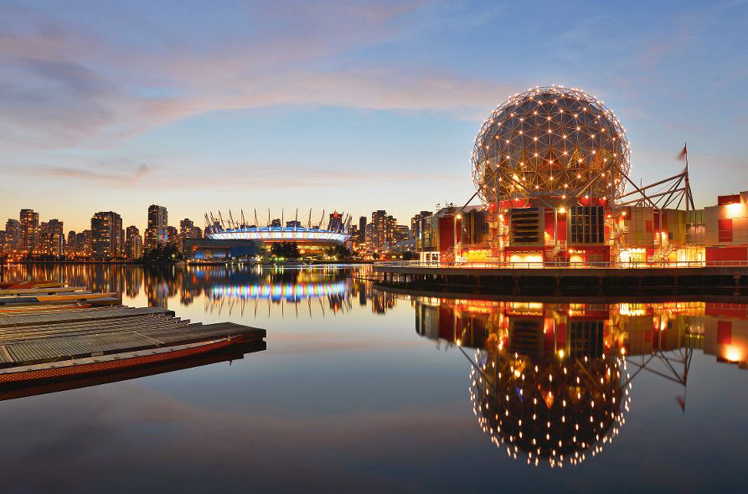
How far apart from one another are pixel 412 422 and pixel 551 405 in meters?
2.74

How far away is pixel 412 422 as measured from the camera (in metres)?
9.50

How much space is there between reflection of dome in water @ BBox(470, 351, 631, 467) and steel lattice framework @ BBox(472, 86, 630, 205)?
37828 millimetres

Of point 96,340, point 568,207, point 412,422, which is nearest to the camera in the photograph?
point 412,422

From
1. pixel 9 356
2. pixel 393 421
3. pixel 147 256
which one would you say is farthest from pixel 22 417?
pixel 147 256

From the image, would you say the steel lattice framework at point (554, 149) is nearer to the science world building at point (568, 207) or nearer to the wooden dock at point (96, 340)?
the science world building at point (568, 207)

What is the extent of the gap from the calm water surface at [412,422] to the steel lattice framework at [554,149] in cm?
3545

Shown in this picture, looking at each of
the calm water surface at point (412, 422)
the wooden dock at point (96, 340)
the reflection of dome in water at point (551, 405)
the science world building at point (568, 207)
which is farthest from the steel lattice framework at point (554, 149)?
the reflection of dome in water at point (551, 405)

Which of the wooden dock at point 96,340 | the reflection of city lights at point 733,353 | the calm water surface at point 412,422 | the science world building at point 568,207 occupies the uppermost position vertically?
the science world building at point 568,207

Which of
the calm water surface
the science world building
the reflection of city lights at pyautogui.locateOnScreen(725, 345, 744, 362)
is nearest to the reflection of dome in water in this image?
the calm water surface

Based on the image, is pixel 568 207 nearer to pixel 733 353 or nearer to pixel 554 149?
pixel 554 149

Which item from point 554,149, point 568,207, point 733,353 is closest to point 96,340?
point 733,353

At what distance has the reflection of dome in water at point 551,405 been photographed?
8.30 metres

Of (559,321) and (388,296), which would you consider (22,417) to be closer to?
(559,321)

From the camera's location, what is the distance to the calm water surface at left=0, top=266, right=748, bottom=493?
724 cm
